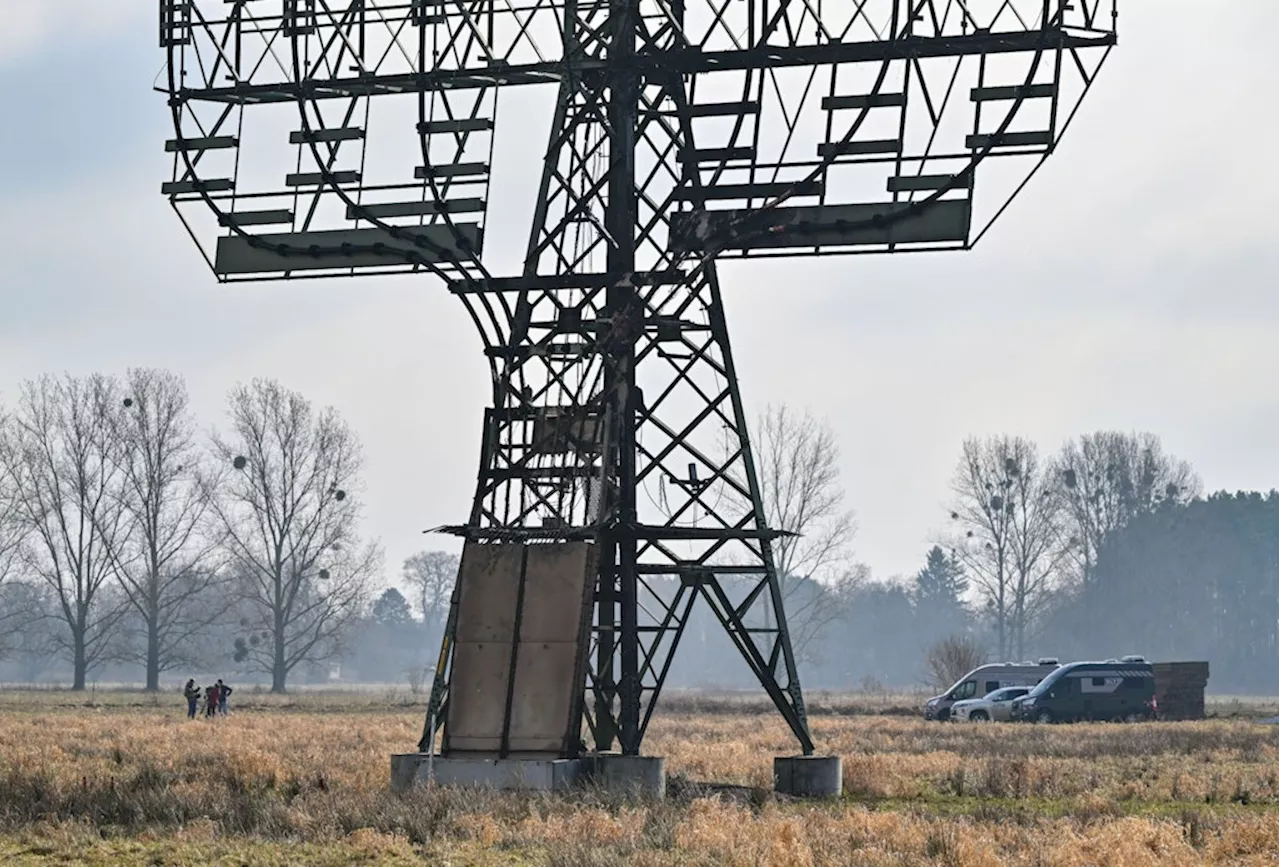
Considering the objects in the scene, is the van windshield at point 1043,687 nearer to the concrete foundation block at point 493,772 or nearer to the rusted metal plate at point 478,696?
the concrete foundation block at point 493,772

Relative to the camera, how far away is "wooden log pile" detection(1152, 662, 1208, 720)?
6031cm

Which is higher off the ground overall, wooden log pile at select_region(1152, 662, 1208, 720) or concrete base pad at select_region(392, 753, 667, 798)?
wooden log pile at select_region(1152, 662, 1208, 720)

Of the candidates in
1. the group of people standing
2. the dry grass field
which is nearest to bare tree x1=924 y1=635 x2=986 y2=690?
the group of people standing

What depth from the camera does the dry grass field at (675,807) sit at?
724 inches

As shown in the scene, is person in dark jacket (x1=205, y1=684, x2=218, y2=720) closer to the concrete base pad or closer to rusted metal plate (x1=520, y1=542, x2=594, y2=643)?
the concrete base pad

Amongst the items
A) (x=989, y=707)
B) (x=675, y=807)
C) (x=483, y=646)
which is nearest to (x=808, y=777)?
(x=675, y=807)

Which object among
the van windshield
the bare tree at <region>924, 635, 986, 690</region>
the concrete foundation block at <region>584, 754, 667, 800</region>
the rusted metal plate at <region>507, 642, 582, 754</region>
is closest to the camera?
the rusted metal plate at <region>507, 642, 582, 754</region>

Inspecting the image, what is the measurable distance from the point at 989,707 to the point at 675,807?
3674 cm

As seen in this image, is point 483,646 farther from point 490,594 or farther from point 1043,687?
point 1043,687

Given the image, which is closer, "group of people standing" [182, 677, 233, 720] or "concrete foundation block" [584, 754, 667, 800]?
"concrete foundation block" [584, 754, 667, 800]

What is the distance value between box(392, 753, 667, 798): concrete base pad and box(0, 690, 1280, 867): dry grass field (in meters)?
0.50

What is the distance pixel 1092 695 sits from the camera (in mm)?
58188

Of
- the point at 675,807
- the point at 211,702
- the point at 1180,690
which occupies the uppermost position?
the point at 1180,690

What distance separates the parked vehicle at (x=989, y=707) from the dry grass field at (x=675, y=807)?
15.8 m
